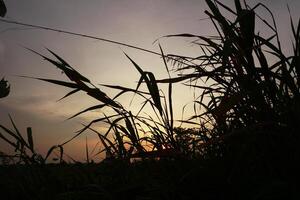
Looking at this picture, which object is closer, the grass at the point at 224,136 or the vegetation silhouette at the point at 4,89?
the grass at the point at 224,136

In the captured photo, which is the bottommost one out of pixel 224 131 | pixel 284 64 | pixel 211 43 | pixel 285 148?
pixel 285 148

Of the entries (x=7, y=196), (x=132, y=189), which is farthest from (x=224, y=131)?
(x=7, y=196)

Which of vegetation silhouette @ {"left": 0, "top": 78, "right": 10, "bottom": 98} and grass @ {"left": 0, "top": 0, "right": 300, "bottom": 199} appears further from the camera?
vegetation silhouette @ {"left": 0, "top": 78, "right": 10, "bottom": 98}

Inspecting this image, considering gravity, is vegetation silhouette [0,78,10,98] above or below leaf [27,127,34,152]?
above

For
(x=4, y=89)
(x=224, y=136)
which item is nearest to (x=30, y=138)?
(x=4, y=89)

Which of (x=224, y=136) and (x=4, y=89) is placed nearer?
(x=224, y=136)

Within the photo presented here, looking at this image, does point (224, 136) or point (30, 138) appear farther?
point (30, 138)

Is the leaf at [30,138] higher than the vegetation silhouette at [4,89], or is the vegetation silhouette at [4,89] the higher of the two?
the vegetation silhouette at [4,89]

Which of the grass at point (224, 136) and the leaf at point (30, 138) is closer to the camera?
the grass at point (224, 136)

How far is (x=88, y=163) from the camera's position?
2646 mm

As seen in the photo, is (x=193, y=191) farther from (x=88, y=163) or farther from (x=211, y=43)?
(x=88, y=163)

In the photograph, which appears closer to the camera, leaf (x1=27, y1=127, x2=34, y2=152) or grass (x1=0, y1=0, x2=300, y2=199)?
grass (x1=0, y1=0, x2=300, y2=199)

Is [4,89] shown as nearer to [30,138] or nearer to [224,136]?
[30,138]

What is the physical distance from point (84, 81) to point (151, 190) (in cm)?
70
